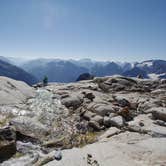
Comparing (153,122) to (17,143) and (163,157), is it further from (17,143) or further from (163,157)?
(17,143)

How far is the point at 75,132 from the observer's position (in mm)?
16406

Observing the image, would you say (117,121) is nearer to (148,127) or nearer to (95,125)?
(95,125)

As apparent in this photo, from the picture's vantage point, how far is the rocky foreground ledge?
1071cm

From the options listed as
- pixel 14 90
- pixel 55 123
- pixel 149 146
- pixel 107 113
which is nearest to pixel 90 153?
pixel 149 146

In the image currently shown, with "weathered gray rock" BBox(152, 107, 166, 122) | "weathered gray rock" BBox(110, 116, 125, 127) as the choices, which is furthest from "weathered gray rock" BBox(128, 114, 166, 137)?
"weathered gray rock" BBox(152, 107, 166, 122)

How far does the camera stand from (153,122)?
A: 17.3 m

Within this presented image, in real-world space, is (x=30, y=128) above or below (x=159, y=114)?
below

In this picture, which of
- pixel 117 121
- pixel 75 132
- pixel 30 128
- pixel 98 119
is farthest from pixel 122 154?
pixel 98 119

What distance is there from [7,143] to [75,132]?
5.02 m

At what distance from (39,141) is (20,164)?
3.33 meters

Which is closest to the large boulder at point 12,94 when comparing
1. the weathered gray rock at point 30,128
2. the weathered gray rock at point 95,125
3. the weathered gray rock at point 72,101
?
the weathered gray rock at point 72,101

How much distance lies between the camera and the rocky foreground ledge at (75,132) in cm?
1071

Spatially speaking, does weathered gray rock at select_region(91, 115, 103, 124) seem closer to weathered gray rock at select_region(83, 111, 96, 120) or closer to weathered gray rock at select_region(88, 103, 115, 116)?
weathered gray rock at select_region(83, 111, 96, 120)

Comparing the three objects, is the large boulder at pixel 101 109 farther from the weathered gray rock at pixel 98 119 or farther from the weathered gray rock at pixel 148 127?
the weathered gray rock at pixel 148 127
